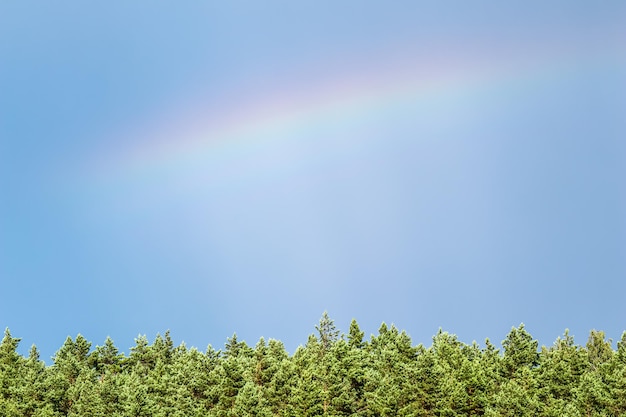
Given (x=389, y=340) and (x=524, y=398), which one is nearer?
(x=524, y=398)

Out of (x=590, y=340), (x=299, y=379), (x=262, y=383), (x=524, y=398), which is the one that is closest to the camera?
(x=524, y=398)

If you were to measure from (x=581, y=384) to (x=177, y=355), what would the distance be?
223ft

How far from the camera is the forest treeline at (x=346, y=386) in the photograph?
82000 mm

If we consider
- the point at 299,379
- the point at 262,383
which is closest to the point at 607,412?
the point at 299,379

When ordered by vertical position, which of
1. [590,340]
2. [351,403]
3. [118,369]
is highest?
[590,340]

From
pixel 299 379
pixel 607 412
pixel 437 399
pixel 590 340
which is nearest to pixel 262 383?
pixel 299 379

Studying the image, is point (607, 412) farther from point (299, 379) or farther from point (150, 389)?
point (150, 389)

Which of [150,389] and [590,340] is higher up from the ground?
[590,340]

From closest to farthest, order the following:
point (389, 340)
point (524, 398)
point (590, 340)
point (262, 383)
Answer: point (524, 398) < point (262, 383) < point (389, 340) < point (590, 340)

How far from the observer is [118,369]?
391 ft

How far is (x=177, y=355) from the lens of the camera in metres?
125

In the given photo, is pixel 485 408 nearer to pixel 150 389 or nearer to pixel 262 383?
pixel 262 383

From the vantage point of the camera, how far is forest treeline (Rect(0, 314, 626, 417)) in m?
82.0

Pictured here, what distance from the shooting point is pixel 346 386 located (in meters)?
91.1
